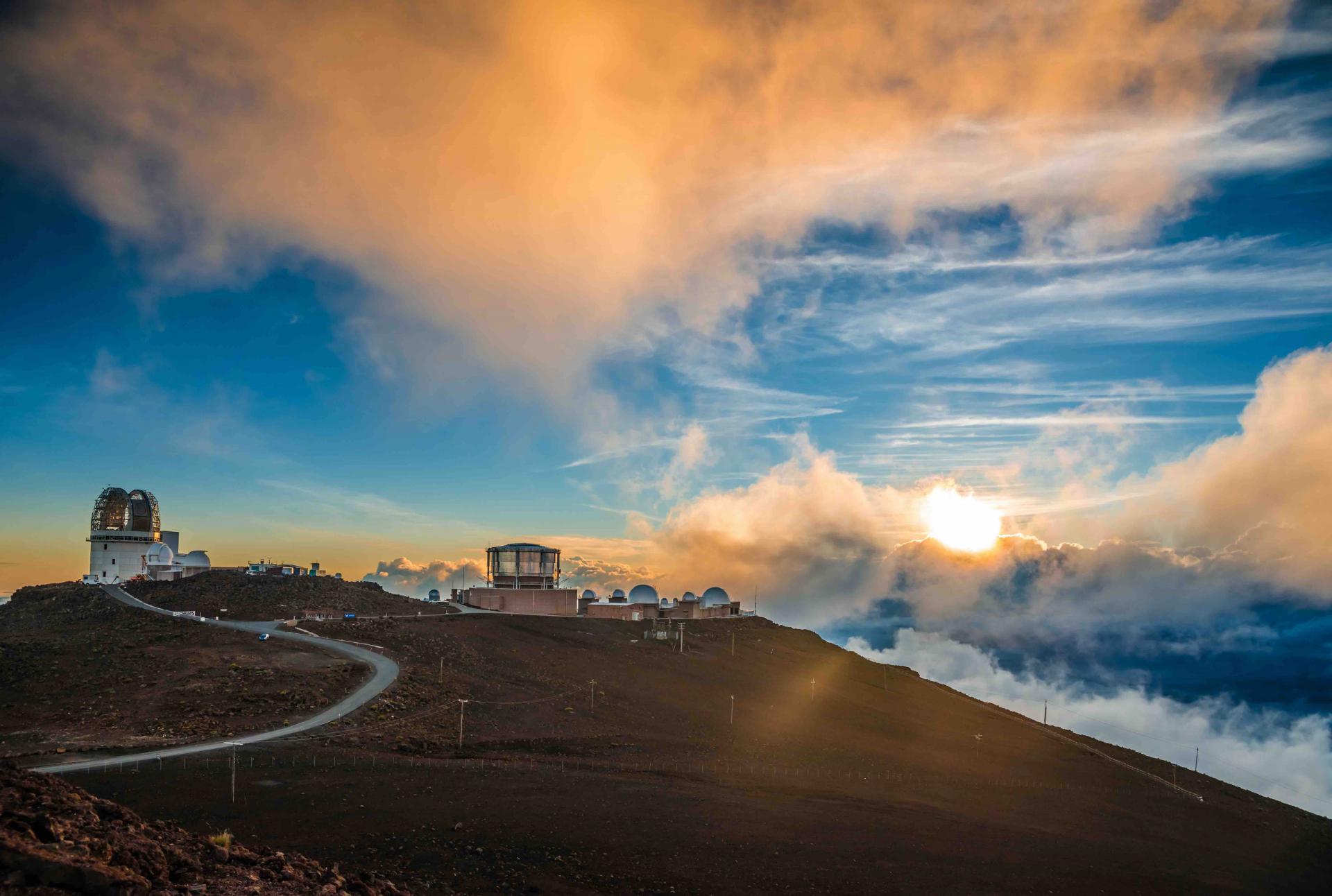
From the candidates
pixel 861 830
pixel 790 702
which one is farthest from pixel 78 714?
pixel 790 702

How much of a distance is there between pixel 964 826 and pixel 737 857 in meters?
13.2

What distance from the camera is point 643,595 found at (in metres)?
93.9

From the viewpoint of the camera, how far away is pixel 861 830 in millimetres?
30344

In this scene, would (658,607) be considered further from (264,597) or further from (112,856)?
(112,856)

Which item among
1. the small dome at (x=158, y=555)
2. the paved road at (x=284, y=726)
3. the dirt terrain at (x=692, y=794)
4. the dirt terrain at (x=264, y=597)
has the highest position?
the small dome at (x=158, y=555)

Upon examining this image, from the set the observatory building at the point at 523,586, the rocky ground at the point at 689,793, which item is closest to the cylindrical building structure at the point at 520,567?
the observatory building at the point at 523,586

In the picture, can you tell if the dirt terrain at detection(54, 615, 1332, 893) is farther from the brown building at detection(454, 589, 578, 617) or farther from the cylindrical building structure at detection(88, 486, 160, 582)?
the cylindrical building structure at detection(88, 486, 160, 582)

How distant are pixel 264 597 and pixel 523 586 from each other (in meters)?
26.3

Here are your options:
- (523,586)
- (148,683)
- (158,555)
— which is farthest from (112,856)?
(158,555)

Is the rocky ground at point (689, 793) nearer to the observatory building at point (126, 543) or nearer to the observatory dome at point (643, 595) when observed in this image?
the observatory dome at point (643, 595)

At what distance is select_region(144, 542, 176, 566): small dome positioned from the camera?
8600 centimetres

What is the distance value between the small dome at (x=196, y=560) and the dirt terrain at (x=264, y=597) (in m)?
15.9

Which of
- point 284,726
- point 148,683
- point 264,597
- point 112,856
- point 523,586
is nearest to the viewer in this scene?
point 112,856

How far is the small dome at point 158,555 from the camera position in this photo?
86000 millimetres
